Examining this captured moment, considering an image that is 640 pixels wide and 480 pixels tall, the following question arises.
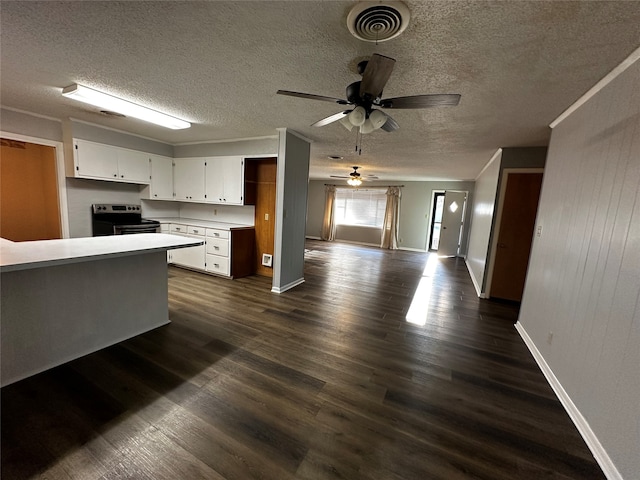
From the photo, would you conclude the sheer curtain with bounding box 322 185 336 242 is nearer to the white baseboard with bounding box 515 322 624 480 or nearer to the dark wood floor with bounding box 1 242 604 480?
the dark wood floor with bounding box 1 242 604 480

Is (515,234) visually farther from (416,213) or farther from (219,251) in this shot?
(219,251)

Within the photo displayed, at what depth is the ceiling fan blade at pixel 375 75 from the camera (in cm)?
140

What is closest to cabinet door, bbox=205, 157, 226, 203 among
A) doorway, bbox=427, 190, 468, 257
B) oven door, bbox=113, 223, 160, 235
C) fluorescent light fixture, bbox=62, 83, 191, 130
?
fluorescent light fixture, bbox=62, 83, 191, 130

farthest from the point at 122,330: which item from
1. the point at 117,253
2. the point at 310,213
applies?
the point at 310,213

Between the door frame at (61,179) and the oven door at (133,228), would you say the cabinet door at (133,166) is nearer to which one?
the door frame at (61,179)

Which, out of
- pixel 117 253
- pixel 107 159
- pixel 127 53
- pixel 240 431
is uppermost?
pixel 127 53

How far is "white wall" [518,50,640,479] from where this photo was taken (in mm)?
1408

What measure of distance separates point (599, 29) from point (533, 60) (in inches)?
12.6

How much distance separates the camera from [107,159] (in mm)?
4105

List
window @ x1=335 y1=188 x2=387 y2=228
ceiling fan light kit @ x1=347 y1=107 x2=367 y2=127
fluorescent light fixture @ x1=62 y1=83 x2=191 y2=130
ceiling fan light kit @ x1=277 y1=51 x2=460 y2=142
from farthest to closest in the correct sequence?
window @ x1=335 y1=188 x2=387 y2=228
fluorescent light fixture @ x1=62 y1=83 x2=191 y2=130
ceiling fan light kit @ x1=347 y1=107 x2=367 y2=127
ceiling fan light kit @ x1=277 y1=51 x2=460 y2=142

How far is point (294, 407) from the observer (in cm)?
179

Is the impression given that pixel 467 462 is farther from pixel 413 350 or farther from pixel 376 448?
pixel 413 350

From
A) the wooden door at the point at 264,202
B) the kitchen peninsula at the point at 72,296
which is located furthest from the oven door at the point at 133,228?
the kitchen peninsula at the point at 72,296

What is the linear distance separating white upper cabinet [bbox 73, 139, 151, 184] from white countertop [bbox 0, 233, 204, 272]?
2238 mm
